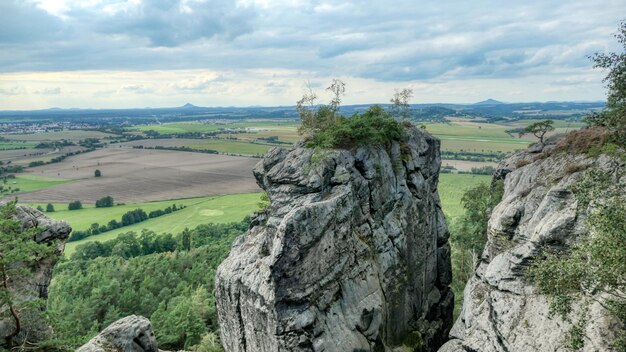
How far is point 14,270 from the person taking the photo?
2328cm

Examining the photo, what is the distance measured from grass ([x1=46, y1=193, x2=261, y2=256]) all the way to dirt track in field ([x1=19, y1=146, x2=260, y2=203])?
6.79 metres

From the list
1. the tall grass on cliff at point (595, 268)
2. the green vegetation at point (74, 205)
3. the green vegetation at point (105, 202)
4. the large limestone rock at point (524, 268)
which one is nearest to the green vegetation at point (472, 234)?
the large limestone rock at point (524, 268)

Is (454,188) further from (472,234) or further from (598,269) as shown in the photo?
(598,269)

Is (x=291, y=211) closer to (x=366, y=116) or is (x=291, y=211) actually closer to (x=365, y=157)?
(x=365, y=157)

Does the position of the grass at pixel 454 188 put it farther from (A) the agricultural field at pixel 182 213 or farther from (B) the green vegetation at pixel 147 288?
(B) the green vegetation at pixel 147 288

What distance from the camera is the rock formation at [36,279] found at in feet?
81.1

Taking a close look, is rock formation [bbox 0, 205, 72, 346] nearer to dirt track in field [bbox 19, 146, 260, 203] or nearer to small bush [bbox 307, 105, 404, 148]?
small bush [bbox 307, 105, 404, 148]

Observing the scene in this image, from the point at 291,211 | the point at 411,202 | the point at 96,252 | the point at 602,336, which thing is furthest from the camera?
the point at 96,252

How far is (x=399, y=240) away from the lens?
39781mm

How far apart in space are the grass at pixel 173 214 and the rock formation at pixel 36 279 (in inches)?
3564

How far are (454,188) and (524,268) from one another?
13240 cm

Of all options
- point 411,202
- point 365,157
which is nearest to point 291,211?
point 365,157

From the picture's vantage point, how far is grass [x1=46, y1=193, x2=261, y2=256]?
120438 mm

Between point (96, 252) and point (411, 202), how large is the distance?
287ft
